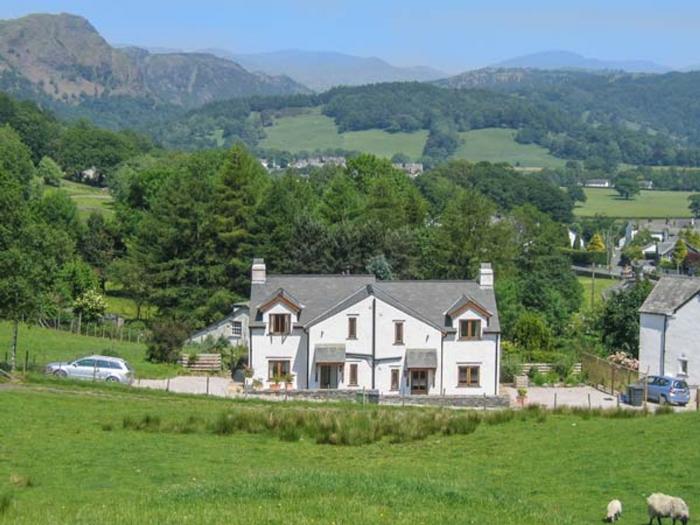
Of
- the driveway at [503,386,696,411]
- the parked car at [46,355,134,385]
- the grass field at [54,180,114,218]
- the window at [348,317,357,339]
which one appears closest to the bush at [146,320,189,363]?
the parked car at [46,355,134,385]

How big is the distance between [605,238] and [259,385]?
131458mm

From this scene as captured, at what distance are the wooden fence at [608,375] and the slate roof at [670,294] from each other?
308cm

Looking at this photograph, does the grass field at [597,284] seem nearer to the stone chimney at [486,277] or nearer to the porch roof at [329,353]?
the stone chimney at [486,277]

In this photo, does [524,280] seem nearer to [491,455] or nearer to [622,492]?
[491,455]

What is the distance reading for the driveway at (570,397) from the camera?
45.6 meters

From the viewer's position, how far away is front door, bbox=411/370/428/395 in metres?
50.2

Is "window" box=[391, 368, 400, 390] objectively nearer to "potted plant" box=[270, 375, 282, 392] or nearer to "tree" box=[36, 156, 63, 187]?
"potted plant" box=[270, 375, 282, 392]

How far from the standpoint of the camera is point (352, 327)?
50312 mm

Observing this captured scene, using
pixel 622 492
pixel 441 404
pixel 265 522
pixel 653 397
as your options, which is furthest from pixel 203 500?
pixel 653 397

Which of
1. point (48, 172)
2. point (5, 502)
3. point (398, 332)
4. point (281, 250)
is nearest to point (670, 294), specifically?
point (398, 332)

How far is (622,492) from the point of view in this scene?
82.4ft

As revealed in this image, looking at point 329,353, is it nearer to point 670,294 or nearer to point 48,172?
point 670,294

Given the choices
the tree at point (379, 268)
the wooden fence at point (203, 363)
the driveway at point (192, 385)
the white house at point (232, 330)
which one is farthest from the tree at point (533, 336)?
the driveway at point (192, 385)

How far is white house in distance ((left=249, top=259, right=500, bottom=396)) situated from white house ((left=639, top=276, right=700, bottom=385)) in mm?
7356
